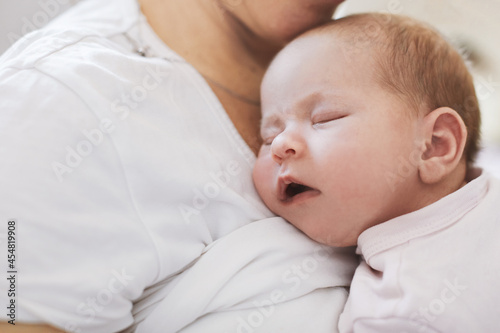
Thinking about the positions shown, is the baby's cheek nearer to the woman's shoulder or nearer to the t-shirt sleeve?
the t-shirt sleeve

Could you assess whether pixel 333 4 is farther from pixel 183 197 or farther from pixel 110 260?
pixel 110 260

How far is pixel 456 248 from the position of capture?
716 millimetres

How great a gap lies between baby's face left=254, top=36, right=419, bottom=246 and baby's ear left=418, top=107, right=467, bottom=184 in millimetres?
25

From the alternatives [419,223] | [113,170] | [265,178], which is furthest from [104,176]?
[419,223]

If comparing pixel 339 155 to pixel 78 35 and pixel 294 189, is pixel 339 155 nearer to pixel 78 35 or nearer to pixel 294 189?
pixel 294 189

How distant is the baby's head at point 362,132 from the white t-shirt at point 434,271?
0.05 m

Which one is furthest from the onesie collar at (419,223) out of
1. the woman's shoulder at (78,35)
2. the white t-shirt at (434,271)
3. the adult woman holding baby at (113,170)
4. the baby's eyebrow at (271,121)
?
the woman's shoulder at (78,35)

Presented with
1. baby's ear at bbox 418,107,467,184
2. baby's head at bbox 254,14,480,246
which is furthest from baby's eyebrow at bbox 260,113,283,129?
baby's ear at bbox 418,107,467,184

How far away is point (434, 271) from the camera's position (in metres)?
0.69

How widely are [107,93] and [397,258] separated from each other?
560 mm

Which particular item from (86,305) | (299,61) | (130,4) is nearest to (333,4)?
(299,61)

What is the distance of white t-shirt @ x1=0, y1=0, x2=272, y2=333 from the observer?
0.65 metres

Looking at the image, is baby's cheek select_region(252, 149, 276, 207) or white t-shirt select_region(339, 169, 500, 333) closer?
white t-shirt select_region(339, 169, 500, 333)

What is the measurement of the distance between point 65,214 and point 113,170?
0.33 feet
